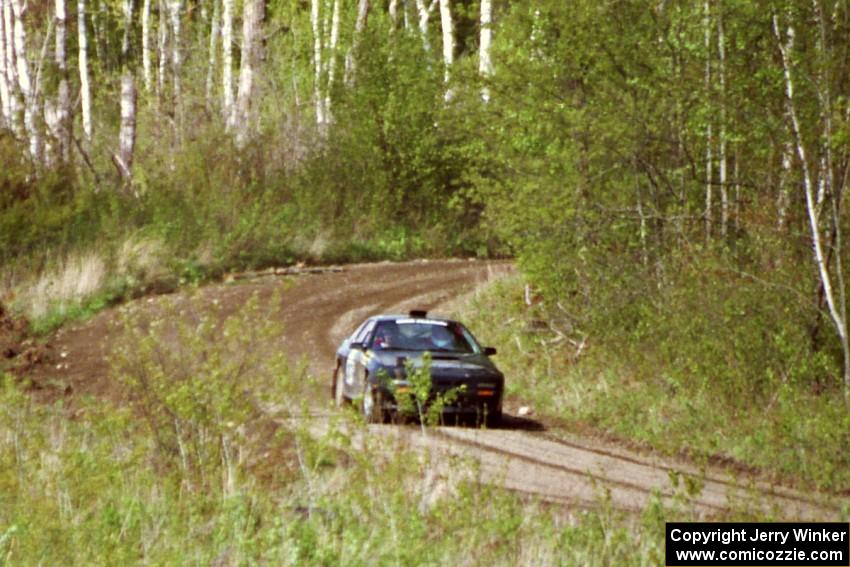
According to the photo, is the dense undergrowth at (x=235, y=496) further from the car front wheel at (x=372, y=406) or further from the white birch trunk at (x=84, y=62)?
the white birch trunk at (x=84, y=62)

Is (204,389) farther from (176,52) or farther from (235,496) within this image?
(176,52)

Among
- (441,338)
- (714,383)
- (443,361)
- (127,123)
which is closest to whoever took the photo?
(714,383)

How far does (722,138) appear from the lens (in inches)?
806

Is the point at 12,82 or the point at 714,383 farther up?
the point at 12,82

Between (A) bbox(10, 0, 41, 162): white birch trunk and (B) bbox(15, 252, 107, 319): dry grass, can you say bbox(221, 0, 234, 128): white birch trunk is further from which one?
(B) bbox(15, 252, 107, 319): dry grass

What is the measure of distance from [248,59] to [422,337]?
65.9ft

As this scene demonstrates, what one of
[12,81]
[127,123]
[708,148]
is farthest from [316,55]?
[708,148]

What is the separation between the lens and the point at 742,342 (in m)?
19.2

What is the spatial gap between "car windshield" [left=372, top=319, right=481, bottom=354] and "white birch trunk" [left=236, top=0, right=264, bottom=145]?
18446 millimetres

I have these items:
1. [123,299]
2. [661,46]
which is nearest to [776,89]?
[661,46]

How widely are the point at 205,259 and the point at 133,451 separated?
21283 mm

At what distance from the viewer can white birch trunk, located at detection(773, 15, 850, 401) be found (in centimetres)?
1847

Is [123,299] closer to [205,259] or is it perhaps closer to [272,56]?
[205,259]
